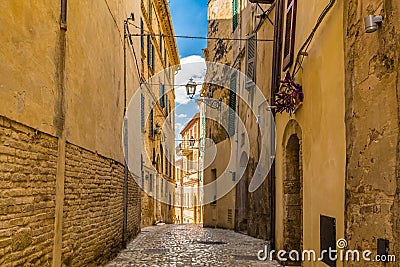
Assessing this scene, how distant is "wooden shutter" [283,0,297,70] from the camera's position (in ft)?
29.2

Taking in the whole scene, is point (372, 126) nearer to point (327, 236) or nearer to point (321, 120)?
point (321, 120)

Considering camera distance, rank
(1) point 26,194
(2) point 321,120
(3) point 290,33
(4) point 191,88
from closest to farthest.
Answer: (1) point 26,194
(2) point 321,120
(3) point 290,33
(4) point 191,88

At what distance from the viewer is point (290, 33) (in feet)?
30.3

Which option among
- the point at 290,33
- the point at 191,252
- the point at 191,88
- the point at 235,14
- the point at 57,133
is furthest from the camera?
the point at 235,14

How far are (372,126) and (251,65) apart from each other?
35.7 ft

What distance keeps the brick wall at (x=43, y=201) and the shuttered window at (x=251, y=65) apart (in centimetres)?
671

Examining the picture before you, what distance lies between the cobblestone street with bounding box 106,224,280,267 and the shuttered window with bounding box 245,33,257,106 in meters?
4.51

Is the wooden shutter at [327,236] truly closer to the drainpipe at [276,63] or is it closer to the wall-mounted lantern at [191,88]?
the drainpipe at [276,63]

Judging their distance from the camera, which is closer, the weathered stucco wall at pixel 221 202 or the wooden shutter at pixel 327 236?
the wooden shutter at pixel 327 236

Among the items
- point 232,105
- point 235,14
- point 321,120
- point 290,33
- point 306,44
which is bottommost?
point 321,120

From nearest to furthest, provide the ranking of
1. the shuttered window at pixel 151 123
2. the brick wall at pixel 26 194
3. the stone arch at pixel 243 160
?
the brick wall at pixel 26 194, the stone arch at pixel 243 160, the shuttered window at pixel 151 123

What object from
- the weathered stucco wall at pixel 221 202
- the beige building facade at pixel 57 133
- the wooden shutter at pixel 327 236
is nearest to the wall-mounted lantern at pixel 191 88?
the weathered stucco wall at pixel 221 202

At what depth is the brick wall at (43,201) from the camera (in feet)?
15.8

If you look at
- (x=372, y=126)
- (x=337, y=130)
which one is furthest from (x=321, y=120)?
(x=372, y=126)
